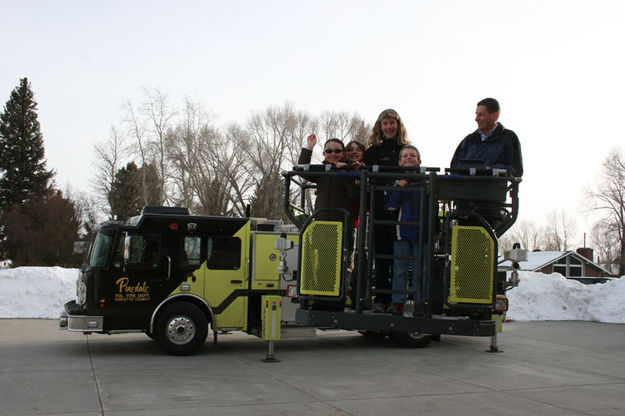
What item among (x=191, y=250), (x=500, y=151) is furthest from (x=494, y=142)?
(x=191, y=250)

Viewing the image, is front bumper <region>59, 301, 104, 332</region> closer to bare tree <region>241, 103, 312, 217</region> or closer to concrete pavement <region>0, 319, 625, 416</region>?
concrete pavement <region>0, 319, 625, 416</region>

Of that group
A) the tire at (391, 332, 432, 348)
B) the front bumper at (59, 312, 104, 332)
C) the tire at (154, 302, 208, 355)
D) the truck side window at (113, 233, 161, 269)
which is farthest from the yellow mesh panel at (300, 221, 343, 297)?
the tire at (391, 332, 432, 348)

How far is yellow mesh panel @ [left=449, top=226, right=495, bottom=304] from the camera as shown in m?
4.64

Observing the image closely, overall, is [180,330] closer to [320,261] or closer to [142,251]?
[142,251]

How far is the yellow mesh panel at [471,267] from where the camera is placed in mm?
4637

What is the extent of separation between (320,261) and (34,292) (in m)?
15.7

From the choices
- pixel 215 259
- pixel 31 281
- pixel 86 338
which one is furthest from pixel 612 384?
pixel 31 281

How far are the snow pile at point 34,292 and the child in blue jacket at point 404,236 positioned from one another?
14642 millimetres

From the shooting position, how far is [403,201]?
5.00 meters

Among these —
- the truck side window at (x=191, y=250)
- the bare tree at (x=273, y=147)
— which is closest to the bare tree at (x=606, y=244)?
the bare tree at (x=273, y=147)

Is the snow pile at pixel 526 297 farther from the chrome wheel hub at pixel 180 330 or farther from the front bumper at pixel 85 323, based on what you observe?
the chrome wheel hub at pixel 180 330

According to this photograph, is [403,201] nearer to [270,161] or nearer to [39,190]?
[270,161]

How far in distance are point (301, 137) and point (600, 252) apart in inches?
2316

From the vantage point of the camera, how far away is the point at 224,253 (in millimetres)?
11258
